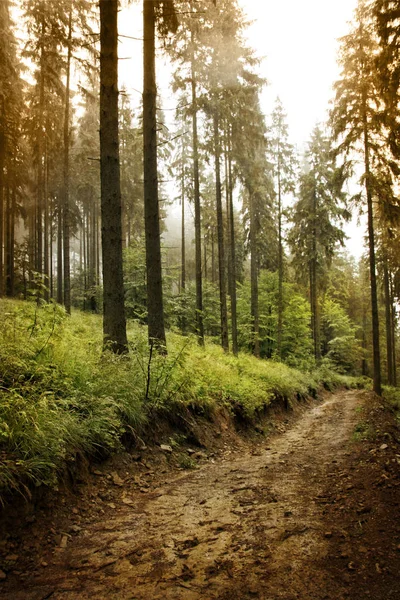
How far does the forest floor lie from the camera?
2.52 metres

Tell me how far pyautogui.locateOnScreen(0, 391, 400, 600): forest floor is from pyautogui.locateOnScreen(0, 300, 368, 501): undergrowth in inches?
14.3

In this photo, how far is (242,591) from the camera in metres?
2.45

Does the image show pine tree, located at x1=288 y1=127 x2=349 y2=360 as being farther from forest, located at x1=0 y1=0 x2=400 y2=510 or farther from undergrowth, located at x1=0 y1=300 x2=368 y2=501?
undergrowth, located at x1=0 y1=300 x2=368 y2=501

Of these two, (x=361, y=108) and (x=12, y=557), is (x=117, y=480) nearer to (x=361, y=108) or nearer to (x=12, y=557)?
(x=12, y=557)

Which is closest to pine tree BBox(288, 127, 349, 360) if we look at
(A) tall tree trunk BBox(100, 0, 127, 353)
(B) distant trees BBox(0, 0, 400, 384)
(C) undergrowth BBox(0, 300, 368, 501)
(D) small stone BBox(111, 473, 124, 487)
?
(B) distant trees BBox(0, 0, 400, 384)

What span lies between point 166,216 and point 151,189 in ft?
39.0

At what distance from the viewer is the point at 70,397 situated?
189 inches

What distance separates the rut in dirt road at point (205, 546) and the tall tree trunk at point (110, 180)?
3742 millimetres

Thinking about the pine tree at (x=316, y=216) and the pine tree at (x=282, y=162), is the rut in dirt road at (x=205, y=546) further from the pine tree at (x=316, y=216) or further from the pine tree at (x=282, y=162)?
the pine tree at (x=316, y=216)

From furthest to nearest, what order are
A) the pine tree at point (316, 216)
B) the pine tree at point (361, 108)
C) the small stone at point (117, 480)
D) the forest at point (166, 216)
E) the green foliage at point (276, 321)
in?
1. the pine tree at point (316, 216)
2. the green foliage at point (276, 321)
3. the pine tree at point (361, 108)
4. the forest at point (166, 216)
5. the small stone at point (117, 480)

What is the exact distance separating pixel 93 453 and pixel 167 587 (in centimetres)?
232

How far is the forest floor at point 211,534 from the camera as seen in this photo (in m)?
2.52

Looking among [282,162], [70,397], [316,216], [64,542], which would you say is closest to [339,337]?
[316,216]

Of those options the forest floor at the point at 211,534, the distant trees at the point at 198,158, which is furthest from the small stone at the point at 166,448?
the distant trees at the point at 198,158
